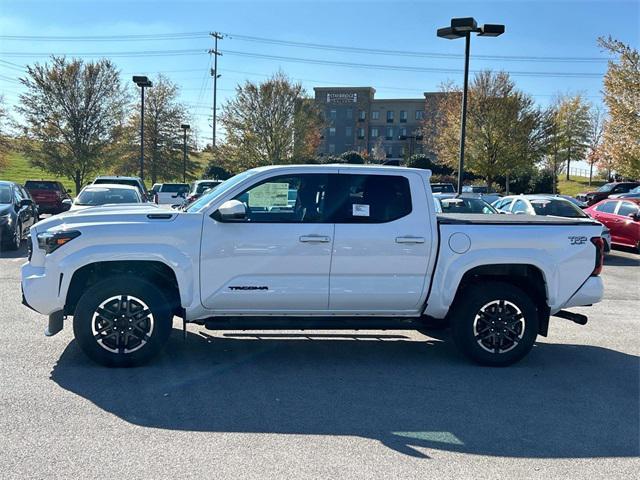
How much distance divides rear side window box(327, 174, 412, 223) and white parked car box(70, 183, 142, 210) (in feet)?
29.6

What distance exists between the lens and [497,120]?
3031cm

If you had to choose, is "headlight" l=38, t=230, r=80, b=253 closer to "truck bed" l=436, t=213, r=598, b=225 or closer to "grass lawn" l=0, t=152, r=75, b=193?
"truck bed" l=436, t=213, r=598, b=225

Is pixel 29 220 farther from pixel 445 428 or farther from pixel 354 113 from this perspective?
pixel 354 113

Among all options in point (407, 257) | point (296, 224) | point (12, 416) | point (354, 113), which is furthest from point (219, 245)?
point (354, 113)

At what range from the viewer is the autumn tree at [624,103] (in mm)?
23734

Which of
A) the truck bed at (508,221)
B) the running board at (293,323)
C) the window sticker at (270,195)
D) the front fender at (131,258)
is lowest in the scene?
the running board at (293,323)

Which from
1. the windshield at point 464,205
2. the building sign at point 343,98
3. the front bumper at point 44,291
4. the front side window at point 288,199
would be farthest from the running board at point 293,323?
the building sign at point 343,98

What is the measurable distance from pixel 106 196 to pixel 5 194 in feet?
7.60

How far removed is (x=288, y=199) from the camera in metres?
5.68

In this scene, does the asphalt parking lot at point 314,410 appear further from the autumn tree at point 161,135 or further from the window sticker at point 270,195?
the autumn tree at point 161,135

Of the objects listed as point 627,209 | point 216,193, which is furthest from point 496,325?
point 627,209

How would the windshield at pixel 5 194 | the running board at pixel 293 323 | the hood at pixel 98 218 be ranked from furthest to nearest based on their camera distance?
the windshield at pixel 5 194, the running board at pixel 293 323, the hood at pixel 98 218

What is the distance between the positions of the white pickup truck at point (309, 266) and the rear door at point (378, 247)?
1 cm

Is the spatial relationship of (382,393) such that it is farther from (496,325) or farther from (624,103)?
(624,103)
